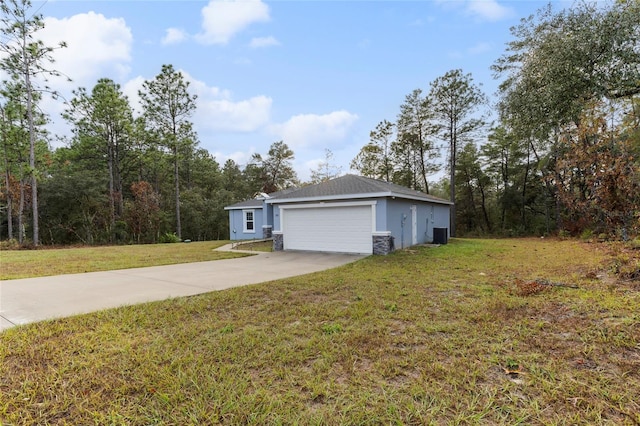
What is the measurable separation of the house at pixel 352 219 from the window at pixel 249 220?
21.5 ft

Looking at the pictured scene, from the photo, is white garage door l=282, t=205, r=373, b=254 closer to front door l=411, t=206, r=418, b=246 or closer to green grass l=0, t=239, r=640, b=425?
front door l=411, t=206, r=418, b=246

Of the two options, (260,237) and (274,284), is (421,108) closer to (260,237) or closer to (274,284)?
(260,237)

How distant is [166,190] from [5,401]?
27.3 meters

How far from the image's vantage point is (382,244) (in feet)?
33.7

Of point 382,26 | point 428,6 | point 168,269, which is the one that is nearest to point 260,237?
point 168,269

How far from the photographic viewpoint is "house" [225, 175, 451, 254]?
10445mm

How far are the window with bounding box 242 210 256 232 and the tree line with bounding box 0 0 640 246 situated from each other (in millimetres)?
5346

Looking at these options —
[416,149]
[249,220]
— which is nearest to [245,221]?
[249,220]

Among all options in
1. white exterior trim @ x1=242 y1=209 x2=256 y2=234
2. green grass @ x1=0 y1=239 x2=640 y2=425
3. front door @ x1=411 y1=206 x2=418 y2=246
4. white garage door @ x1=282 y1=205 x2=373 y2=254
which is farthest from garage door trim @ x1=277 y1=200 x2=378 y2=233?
white exterior trim @ x1=242 y1=209 x2=256 y2=234

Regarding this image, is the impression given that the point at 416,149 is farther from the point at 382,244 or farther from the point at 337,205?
the point at 382,244

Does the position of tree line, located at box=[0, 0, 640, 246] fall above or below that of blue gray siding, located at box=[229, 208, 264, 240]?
above

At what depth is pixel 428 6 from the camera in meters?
9.52

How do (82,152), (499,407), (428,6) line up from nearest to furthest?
(499,407)
(428,6)
(82,152)

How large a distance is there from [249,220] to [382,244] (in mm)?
10646
